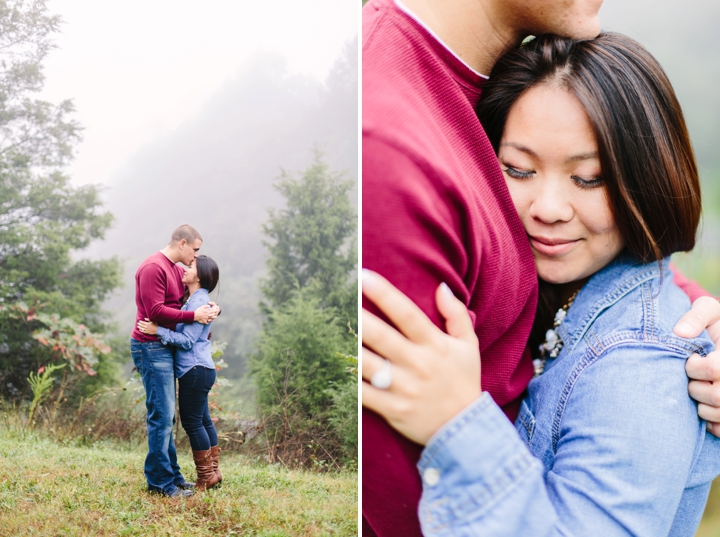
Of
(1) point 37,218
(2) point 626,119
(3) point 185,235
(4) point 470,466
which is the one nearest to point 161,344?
(3) point 185,235

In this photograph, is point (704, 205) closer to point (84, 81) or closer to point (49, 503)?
point (84, 81)

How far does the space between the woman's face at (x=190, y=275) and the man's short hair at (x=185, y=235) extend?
0.11 m

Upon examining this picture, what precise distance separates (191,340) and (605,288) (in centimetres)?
146

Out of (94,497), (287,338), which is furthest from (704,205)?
(94,497)

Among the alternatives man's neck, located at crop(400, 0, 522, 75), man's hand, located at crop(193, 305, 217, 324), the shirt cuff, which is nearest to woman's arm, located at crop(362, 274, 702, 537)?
the shirt cuff

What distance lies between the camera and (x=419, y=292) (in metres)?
0.88

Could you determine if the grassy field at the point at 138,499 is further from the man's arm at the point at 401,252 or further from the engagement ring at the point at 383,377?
the engagement ring at the point at 383,377

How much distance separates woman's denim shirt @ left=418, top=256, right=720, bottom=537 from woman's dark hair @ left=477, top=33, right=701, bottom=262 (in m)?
0.19

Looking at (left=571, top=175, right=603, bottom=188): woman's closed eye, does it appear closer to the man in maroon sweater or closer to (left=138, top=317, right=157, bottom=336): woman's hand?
the man in maroon sweater

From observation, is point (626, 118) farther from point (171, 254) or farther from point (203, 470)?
point (203, 470)

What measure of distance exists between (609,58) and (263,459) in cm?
184

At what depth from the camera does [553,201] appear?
3.50 feet

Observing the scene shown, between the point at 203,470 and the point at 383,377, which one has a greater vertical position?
the point at 383,377

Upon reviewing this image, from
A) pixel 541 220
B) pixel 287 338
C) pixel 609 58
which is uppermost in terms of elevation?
pixel 609 58
